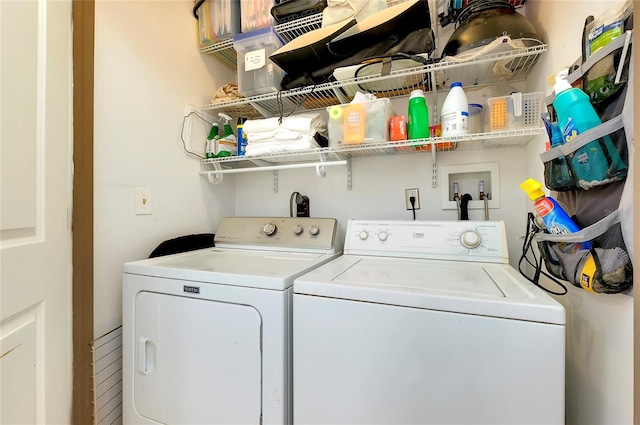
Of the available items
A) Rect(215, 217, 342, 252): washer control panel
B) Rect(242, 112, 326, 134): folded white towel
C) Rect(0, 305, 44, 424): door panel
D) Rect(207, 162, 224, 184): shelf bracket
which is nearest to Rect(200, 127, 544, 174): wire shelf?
Rect(207, 162, 224, 184): shelf bracket

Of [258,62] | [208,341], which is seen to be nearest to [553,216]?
[208,341]

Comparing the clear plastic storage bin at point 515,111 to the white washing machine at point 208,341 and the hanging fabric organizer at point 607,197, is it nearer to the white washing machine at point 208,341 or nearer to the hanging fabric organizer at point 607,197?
the hanging fabric organizer at point 607,197

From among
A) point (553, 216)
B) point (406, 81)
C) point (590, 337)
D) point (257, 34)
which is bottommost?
point (590, 337)

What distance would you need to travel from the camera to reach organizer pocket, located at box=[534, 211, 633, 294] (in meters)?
0.58

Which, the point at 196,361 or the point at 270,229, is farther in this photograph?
the point at 270,229

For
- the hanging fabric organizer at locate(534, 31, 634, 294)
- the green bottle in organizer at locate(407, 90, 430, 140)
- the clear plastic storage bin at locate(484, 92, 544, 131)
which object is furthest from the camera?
the green bottle in organizer at locate(407, 90, 430, 140)

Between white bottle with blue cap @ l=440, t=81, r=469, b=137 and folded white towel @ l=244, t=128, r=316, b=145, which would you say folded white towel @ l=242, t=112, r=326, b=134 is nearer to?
folded white towel @ l=244, t=128, r=316, b=145

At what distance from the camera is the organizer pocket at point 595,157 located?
1.90ft

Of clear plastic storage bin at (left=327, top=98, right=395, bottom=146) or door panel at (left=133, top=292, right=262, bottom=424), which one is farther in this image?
clear plastic storage bin at (left=327, top=98, right=395, bottom=146)

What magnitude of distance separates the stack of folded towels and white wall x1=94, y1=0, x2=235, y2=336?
0.45m

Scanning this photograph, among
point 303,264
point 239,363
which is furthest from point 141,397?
point 303,264

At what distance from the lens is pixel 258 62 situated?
Result: 4.97 ft

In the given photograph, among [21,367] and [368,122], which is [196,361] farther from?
[368,122]

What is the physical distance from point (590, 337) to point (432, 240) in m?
0.61
